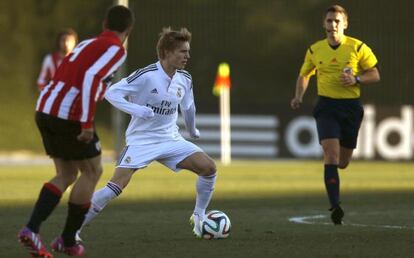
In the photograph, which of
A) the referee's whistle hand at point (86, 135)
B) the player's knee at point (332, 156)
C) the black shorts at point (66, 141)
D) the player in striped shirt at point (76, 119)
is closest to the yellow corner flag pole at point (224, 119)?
the player's knee at point (332, 156)

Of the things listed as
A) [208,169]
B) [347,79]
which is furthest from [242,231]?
[347,79]

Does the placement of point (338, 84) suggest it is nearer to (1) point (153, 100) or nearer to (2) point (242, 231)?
(2) point (242, 231)

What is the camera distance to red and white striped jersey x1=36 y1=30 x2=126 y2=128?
8031 millimetres

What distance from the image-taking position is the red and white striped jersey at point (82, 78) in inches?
316

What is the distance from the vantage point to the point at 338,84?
11.6 m

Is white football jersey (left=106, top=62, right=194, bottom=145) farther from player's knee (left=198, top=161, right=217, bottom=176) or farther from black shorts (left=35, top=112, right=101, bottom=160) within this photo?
black shorts (left=35, top=112, right=101, bottom=160)

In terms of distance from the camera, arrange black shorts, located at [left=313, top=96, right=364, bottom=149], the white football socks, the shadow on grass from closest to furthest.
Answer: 1. the shadow on grass
2. the white football socks
3. black shorts, located at [left=313, top=96, right=364, bottom=149]

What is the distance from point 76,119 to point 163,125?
1977 mm

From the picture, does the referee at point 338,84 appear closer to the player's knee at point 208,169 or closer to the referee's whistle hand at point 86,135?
the player's knee at point 208,169

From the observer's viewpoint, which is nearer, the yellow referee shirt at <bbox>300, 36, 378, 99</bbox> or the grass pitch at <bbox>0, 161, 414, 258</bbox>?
the grass pitch at <bbox>0, 161, 414, 258</bbox>

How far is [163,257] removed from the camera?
836 centimetres

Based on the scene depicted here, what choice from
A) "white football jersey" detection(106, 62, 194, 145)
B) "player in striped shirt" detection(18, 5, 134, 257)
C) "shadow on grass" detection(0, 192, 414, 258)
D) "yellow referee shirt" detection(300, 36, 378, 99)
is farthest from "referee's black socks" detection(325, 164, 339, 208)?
"player in striped shirt" detection(18, 5, 134, 257)

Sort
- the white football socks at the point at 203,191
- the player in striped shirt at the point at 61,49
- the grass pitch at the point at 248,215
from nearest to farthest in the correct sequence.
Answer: the grass pitch at the point at 248,215 → the white football socks at the point at 203,191 → the player in striped shirt at the point at 61,49

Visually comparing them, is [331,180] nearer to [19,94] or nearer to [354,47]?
[354,47]
